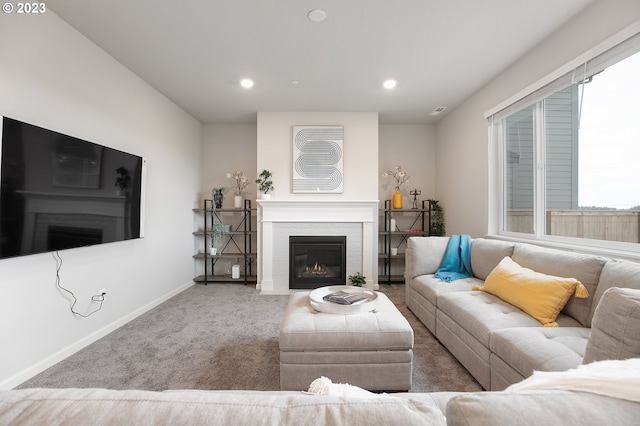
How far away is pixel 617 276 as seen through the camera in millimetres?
1573

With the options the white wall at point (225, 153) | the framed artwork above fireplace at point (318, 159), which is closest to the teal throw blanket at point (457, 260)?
the framed artwork above fireplace at point (318, 159)

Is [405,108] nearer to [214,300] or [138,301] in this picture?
[214,300]

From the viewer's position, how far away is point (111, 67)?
108 inches

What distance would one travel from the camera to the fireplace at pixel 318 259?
411 centimetres

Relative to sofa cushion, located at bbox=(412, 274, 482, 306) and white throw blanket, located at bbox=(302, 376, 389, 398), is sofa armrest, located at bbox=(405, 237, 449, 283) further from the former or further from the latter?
white throw blanket, located at bbox=(302, 376, 389, 398)

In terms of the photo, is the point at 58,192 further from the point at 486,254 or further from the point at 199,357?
the point at 486,254

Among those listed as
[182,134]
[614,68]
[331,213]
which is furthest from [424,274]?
[182,134]

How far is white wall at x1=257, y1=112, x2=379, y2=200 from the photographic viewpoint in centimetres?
419

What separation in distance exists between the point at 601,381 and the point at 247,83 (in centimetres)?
359

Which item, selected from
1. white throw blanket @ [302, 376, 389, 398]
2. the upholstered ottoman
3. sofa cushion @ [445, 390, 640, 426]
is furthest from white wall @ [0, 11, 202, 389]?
sofa cushion @ [445, 390, 640, 426]

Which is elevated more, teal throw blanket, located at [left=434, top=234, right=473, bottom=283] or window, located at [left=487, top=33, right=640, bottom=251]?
window, located at [left=487, top=33, right=640, bottom=251]

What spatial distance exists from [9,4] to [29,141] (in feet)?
3.05

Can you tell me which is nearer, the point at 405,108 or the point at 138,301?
the point at 138,301

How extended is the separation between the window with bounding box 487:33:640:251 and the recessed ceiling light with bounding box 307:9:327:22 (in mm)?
2026
